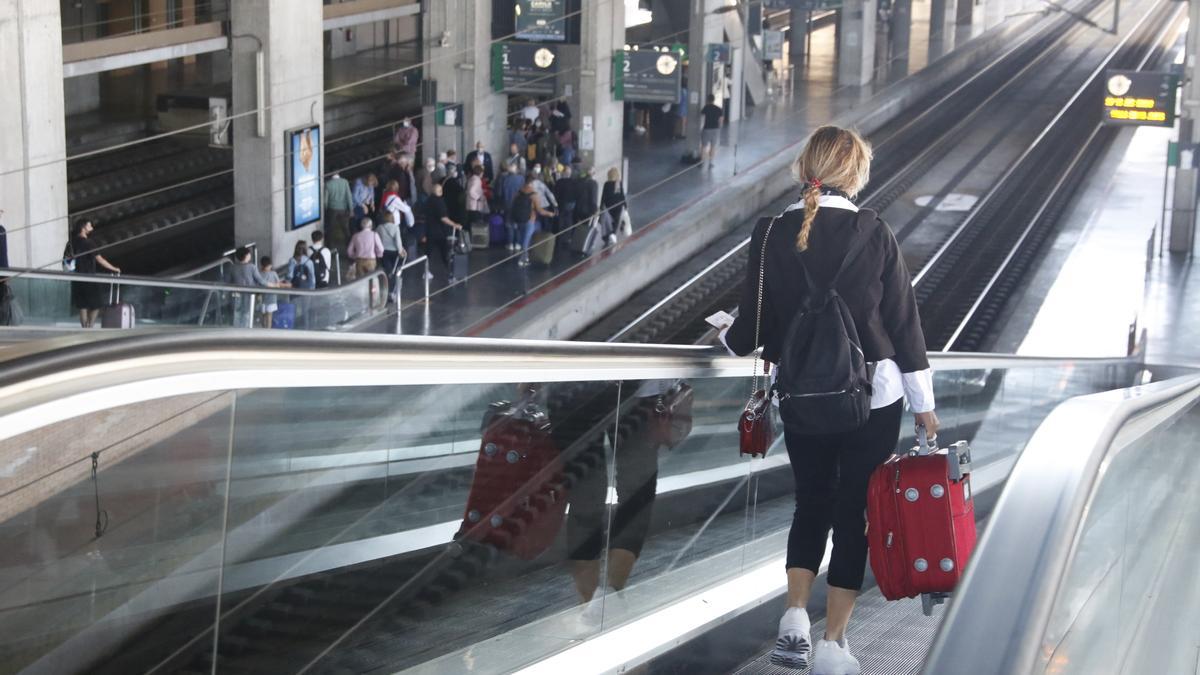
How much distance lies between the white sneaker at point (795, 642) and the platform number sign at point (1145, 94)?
27255 millimetres

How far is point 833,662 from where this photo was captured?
447cm

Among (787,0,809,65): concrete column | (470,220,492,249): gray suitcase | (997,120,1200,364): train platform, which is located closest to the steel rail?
(997,120,1200,364): train platform

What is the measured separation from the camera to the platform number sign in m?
30.0

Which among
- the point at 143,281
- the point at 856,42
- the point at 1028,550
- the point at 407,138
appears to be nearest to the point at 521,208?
the point at 407,138

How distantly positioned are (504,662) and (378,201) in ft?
66.8

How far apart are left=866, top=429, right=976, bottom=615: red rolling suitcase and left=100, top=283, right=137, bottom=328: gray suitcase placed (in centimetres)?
943

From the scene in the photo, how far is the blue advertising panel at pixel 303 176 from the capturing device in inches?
829

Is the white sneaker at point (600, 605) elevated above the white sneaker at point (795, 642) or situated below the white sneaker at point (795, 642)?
above

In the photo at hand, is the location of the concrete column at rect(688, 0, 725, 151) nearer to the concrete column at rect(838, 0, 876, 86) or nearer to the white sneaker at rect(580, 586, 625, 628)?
the concrete column at rect(838, 0, 876, 86)

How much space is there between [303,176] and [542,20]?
7171 millimetres

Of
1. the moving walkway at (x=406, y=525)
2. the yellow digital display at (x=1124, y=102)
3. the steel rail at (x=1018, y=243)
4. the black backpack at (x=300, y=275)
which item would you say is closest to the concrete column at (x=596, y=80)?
the steel rail at (x=1018, y=243)

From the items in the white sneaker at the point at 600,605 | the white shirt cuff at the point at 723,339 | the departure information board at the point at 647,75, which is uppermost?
the white shirt cuff at the point at 723,339

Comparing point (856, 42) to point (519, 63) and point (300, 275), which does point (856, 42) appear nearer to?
point (519, 63)

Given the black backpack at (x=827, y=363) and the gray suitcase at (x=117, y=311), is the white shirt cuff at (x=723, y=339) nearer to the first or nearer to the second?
the black backpack at (x=827, y=363)
